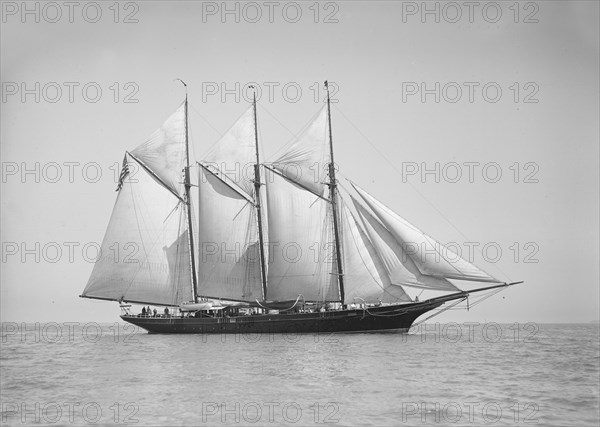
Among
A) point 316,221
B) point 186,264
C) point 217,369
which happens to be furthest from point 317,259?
point 217,369

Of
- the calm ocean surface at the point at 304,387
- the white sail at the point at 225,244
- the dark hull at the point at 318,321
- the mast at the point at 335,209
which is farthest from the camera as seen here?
the white sail at the point at 225,244

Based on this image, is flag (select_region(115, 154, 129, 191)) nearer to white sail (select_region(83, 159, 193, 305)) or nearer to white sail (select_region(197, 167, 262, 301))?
white sail (select_region(83, 159, 193, 305))

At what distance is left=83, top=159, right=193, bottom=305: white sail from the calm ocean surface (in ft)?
53.2

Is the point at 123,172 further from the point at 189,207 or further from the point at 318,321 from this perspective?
the point at 318,321

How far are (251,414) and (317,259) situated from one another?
35.3m

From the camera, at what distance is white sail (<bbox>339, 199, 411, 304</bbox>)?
52.9 metres

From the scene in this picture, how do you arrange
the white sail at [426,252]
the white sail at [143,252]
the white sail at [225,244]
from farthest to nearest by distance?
the white sail at [143,252] → the white sail at [225,244] → the white sail at [426,252]

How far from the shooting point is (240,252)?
61.8 meters

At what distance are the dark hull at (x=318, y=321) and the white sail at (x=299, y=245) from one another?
1.83 metres

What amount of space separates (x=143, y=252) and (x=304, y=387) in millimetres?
36475

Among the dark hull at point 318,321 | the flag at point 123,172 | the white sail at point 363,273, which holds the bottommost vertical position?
the dark hull at point 318,321

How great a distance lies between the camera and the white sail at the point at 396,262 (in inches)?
1989

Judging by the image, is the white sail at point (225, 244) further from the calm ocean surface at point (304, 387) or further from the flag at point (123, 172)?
the calm ocean surface at point (304, 387)

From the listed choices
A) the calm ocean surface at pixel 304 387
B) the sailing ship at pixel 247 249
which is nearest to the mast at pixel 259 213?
the sailing ship at pixel 247 249
